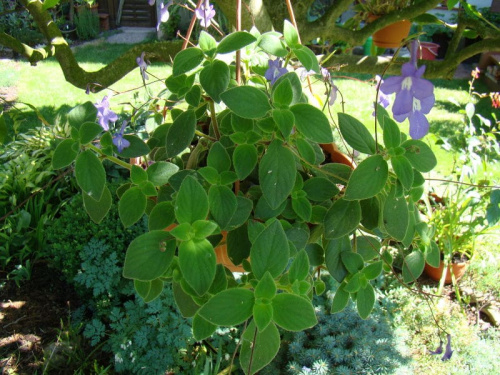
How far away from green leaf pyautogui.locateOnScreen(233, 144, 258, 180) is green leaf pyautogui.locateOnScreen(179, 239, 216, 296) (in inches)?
5.8

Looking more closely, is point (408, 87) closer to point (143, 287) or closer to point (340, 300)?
point (340, 300)

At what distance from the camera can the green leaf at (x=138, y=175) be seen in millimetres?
714

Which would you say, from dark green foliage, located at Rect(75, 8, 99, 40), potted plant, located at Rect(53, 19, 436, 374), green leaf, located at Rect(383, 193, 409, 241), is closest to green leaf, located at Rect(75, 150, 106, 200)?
potted plant, located at Rect(53, 19, 436, 374)

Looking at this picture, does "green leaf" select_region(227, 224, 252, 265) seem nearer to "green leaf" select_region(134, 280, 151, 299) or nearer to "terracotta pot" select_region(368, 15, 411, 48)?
"green leaf" select_region(134, 280, 151, 299)

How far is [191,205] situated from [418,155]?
1.09 feet

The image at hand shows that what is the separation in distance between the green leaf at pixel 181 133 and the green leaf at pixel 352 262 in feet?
1.01

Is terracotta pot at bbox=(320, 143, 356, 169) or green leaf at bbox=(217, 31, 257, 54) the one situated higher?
green leaf at bbox=(217, 31, 257, 54)

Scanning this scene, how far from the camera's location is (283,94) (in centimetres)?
67

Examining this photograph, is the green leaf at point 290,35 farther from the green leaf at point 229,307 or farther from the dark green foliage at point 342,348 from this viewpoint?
the dark green foliage at point 342,348

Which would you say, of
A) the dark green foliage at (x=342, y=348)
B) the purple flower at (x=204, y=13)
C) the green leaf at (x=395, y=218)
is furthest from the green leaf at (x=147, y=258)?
the dark green foliage at (x=342, y=348)

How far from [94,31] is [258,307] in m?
7.32

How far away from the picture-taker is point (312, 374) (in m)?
1.65

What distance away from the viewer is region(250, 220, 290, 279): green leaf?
61 cm

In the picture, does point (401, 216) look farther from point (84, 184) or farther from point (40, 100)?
point (40, 100)
